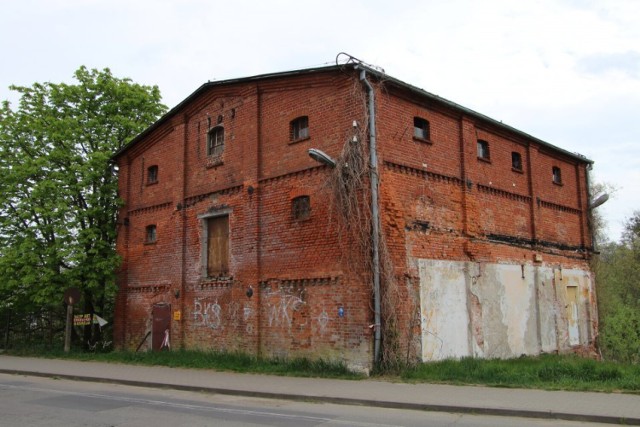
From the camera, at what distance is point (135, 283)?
20672 millimetres

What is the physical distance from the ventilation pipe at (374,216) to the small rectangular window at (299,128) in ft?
6.98

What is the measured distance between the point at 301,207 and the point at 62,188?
33.0 feet

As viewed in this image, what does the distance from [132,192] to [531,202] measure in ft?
48.6

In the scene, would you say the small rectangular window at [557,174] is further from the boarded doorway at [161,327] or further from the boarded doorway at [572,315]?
the boarded doorway at [161,327]

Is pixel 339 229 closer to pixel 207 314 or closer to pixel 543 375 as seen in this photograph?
pixel 543 375

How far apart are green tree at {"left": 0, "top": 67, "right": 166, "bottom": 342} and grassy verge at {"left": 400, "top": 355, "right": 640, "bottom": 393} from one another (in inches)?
513

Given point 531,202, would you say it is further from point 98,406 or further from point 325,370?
point 98,406

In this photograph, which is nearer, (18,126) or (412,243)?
(412,243)

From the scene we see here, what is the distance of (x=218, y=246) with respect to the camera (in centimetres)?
1788

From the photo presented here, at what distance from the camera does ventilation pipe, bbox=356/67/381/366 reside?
13.4 meters

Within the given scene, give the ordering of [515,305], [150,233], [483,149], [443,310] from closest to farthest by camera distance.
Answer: [443,310]
[515,305]
[483,149]
[150,233]

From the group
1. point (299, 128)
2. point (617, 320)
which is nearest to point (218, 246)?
point (299, 128)

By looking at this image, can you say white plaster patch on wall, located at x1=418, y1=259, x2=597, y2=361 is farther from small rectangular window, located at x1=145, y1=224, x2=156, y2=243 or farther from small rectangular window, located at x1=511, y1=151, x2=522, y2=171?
small rectangular window, located at x1=145, y1=224, x2=156, y2=243

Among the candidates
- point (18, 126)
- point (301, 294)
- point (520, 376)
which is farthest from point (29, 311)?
point (520, 376)
